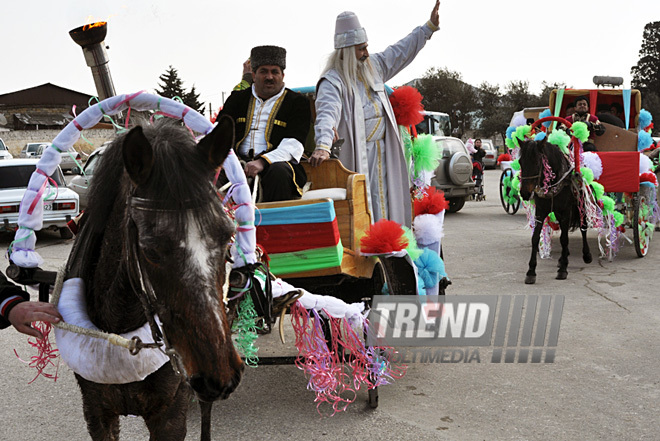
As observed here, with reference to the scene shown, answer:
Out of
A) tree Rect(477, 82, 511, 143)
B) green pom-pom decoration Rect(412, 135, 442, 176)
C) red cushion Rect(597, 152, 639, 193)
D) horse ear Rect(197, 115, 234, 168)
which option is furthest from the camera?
tree Rect(477, 82, 511, 143)

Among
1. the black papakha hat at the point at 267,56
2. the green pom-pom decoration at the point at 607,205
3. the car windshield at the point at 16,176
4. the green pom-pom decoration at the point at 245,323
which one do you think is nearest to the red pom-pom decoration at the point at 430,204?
the black papakha hat at the point at 267,56

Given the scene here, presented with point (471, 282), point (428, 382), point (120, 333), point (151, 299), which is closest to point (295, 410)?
point (428, 382)

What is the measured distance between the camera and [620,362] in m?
4.87

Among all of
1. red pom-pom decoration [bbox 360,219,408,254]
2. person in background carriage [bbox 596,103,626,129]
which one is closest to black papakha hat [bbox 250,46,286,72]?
red pom-pom decoration [bbox 360,219,408,254]

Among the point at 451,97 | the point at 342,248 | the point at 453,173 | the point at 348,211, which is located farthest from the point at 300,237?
the point at 451,97

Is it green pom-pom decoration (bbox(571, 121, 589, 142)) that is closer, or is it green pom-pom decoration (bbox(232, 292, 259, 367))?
green pom-pom decoration (bbox(232, 292, 259, 367))

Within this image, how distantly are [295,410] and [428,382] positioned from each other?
109cm

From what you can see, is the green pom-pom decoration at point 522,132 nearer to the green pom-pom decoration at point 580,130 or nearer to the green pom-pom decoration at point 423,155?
the green pom-pom decoration at point 580,130

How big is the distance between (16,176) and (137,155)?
11785 millimetres

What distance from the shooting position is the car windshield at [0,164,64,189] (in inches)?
472

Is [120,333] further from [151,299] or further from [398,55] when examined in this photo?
[398,55]

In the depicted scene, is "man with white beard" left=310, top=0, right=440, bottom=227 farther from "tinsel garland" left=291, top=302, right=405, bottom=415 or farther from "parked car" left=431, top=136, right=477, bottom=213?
"parked car" left=431, top=136, right=477, bottom=213

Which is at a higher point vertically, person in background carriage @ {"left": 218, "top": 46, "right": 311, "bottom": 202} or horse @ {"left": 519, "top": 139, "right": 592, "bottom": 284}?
person in background carriage @ {"left": 218, "top": 46, "right": 311, "bottom": 202}

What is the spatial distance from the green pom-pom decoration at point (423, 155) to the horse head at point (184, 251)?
3147 millimetres
